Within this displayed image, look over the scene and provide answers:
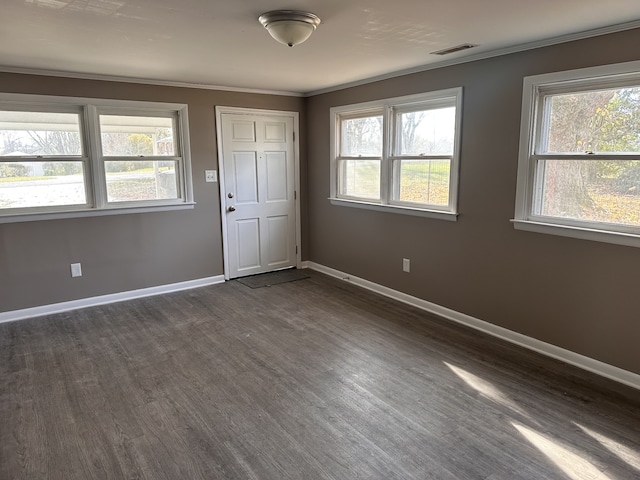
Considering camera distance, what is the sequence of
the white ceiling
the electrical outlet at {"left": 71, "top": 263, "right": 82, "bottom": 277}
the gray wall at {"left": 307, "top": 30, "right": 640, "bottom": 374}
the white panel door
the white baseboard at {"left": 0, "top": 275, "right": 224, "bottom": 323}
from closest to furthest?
the white ceiling, the gray wall at {"left": 307, "top": 30, "right": 640, "bottom": 374}, the white baseboard at {"left": 0, "top": 275, "right": 224, "bottom": 323}, the electrical outlet at {"left": 71, "top": 263, "right": 82, "bottom": 277}, the white panel door

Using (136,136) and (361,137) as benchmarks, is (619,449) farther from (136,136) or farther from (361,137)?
(136,136)

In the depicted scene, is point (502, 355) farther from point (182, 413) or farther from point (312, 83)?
point (312, 83)

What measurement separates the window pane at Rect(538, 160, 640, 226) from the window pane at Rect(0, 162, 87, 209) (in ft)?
13.6

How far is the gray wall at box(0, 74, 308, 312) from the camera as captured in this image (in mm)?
3902

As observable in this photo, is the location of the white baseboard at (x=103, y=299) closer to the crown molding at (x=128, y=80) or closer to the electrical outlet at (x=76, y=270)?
the electrical outlet at (x=76, y=270)

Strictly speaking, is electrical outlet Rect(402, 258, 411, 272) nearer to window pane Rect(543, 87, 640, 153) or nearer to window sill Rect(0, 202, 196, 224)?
window pane Rect(543, 87, 640, 153)

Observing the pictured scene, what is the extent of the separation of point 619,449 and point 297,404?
5.64 ft

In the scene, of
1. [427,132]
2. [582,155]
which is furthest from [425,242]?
[582,155]

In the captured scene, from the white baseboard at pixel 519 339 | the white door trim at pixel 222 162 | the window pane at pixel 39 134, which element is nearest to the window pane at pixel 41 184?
the window pane at pixel 39 134

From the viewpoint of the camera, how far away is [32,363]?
311 cm

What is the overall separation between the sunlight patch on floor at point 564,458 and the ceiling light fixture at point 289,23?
2.53m

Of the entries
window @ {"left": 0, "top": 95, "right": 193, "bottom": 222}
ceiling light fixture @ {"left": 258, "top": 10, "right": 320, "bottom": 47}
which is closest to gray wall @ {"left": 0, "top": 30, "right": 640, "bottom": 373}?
window @ {"left": 0, "top": 95, "right": 193, "bottom": 222}

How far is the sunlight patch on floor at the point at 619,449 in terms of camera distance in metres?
2.06

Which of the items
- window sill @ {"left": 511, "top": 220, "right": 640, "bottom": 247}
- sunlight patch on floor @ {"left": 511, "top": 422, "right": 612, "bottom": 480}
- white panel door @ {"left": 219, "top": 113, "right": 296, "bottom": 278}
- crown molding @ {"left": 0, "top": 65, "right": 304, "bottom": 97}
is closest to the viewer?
sunlight patch on floor @ {"left": 511, "top": 422, "right": 612, "bottom": 480}
